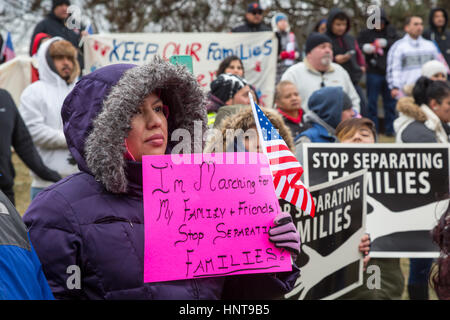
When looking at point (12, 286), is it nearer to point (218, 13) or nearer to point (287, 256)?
point (287, 256)

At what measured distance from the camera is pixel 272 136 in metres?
2.46

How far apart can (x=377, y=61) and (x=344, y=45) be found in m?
2.73

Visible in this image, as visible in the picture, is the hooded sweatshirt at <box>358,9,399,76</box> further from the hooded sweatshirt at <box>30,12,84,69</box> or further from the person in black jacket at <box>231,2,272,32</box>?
the hooded sweatshirt at <box>30,12,84,69</box>

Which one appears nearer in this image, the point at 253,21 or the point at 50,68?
the point at 50,68

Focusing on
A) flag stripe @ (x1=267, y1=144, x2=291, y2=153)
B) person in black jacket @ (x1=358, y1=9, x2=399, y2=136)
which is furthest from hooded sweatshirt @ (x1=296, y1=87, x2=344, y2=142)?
person in black jacket @ (x1=358, y1=9, x2=399, y2=136)

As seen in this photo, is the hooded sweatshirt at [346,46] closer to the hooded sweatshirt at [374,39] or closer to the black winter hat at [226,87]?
the hooded sweatshirt at [374,39]

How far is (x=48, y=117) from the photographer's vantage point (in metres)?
5.61

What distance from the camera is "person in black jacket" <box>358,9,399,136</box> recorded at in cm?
1079

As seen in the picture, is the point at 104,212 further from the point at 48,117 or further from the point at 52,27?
the point at 52,27

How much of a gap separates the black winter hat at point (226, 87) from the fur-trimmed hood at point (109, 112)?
279cm

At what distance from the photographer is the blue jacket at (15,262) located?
62.9 inches

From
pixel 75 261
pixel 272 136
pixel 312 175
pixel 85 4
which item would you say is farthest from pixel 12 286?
pixel 85 4

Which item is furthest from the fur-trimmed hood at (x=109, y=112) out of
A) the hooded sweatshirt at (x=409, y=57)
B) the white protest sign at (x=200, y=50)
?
the hooded sweatshirt at (x=409, y=57)

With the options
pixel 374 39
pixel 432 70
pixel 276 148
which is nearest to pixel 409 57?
pixel 374 39
